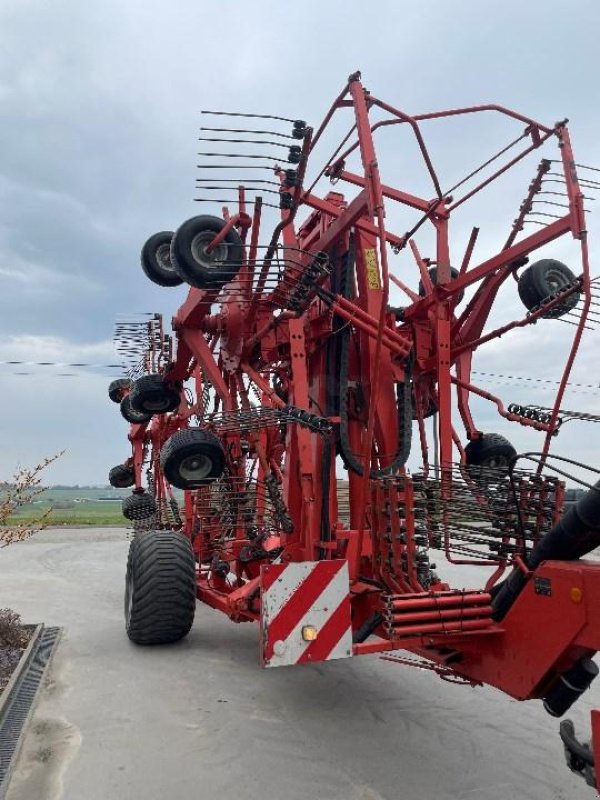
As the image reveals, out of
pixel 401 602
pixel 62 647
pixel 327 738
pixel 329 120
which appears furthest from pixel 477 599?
pixel 62 647

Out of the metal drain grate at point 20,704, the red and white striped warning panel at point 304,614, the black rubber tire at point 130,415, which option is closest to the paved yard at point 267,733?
the metal drain grate at point 20,704

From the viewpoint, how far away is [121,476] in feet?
49.1

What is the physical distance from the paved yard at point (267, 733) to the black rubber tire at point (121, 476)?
8.23m

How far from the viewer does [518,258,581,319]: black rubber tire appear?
17.0 feet

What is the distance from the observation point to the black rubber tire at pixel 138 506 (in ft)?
42.9

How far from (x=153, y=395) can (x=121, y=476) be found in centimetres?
704

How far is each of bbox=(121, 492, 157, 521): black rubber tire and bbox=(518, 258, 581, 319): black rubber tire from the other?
9.41m

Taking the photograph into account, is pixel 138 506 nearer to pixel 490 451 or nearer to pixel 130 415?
pixel 130 415

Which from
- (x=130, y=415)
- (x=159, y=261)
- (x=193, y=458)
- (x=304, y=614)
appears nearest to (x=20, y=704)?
(x=193, y=458)

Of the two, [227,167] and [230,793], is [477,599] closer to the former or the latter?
[230,793]

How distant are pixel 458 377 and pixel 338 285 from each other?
1.47 metres

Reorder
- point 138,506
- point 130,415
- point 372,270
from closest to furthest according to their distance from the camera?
point 372,270
point 130,415
point 138,506

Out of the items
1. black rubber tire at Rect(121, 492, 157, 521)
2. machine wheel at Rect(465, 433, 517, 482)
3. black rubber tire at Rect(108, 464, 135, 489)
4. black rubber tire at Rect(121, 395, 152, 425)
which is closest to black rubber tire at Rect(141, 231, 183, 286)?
machine wheel at Rect(465, 433, 517, 482)

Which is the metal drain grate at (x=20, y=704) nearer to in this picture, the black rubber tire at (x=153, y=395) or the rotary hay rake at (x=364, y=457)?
the rotary hay rake at (x=364, y=457)
